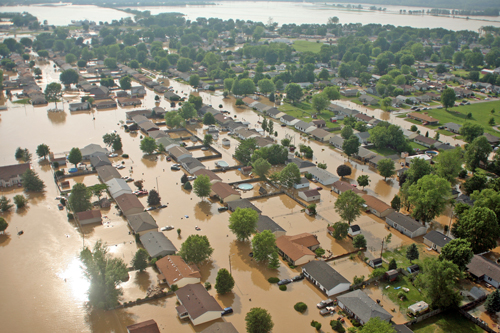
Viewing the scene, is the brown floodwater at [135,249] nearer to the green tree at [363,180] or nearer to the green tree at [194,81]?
the green tree at [363,180]

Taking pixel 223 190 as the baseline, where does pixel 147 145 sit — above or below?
above

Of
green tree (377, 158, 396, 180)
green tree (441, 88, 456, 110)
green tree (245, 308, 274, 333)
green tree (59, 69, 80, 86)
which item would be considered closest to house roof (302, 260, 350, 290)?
green tree (245, 308, 274, 333)

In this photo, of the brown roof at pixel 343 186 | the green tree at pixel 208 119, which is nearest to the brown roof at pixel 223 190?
the brown roof at pixel 343 186

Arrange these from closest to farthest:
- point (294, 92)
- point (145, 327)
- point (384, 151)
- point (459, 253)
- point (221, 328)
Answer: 1. point (221, 328)
2. point (145, 327)
3. point (459, 253)
4. point (384, 151)
5. point (294, 92)

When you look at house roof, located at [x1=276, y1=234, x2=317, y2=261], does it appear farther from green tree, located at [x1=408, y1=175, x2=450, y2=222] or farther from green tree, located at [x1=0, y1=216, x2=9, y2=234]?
green tree, located at [x1=0, y1=216, x2=9, y2=234]

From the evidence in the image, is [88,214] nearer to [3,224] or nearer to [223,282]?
[3,224]

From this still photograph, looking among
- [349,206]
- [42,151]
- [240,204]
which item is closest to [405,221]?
[349,206]
